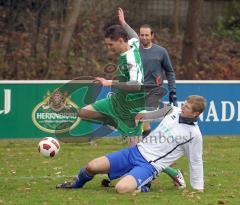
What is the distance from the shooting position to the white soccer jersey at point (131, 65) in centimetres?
1098

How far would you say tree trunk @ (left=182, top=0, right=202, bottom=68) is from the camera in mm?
26219

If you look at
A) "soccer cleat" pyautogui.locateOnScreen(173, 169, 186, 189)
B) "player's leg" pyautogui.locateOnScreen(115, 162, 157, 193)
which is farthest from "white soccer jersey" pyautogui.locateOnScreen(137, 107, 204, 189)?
"soccer cleat" pyautogui.locateOnScreen(173, 169, 186, 189)

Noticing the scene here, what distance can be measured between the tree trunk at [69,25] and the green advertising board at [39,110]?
7.63 meters

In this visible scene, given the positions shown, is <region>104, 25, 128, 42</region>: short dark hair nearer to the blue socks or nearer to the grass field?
the blue socks

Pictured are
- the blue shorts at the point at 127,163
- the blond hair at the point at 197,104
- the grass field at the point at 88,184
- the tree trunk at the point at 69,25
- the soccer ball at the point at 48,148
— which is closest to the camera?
the grass field at the point at 88,184

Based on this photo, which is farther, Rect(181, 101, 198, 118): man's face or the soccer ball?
the soccer ball

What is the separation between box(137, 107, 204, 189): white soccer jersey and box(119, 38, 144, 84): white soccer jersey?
716 millimetres

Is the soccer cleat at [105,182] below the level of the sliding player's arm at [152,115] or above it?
below

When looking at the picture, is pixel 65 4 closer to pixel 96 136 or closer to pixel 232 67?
pixel 232 67

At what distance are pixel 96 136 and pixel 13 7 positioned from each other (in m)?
8.27

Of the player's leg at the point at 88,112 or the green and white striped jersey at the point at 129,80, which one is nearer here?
the green and white striped jersey at the point at 129,80

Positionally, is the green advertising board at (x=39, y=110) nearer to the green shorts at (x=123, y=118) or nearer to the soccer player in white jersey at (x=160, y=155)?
the green shorts at (x=123, y=118)

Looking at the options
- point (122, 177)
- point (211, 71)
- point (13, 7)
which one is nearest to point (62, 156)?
point (122, 177)

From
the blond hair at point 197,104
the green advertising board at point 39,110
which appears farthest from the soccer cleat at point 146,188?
the green advertising board at point 39,110
